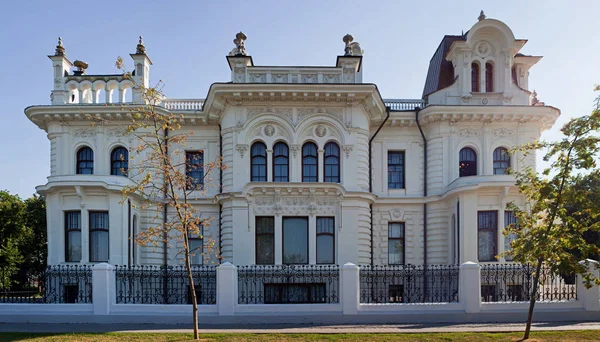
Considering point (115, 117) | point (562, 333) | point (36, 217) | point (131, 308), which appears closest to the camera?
point (562, 333)

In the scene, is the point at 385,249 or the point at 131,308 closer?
the point at 131,308

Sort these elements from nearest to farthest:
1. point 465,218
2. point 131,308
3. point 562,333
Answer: point 562,333 < point 131,308 < point 465,218

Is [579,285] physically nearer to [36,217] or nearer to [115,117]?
[115,117]

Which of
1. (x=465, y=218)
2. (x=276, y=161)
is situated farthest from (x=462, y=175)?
(x=276, y=161)

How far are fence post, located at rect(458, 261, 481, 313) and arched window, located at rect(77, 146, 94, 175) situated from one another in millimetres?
17470

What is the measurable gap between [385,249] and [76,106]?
53.1ft

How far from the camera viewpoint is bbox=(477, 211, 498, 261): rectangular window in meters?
19.3

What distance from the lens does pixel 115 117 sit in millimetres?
20641

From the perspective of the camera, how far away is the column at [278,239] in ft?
62.0

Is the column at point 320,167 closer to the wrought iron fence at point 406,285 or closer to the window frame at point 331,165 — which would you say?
the window frame at point 331,165

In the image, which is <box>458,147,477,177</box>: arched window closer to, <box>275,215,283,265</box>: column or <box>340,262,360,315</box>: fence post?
<box>275,215,283,265</box>: column

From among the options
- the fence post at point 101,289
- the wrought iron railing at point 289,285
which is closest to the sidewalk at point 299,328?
the fence post at point 101,289

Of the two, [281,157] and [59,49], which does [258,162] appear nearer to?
[281,157]

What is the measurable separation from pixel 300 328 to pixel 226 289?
9.13 ft
